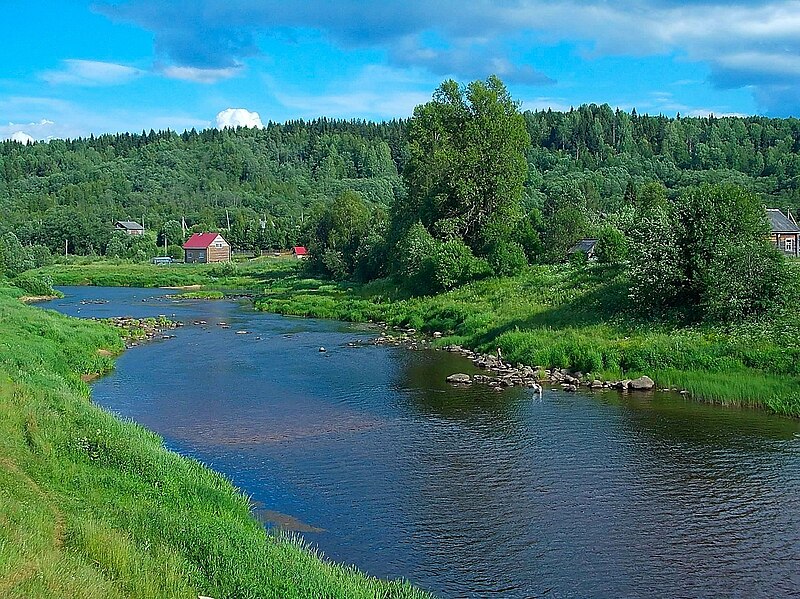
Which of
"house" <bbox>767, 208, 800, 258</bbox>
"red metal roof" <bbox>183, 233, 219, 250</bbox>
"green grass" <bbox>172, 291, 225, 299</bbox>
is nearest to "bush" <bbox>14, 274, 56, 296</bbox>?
"green grass" <bbox>172, 291, 225, 299</bbox>

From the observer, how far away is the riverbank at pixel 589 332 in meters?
27.8

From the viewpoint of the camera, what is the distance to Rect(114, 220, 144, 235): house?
449ft

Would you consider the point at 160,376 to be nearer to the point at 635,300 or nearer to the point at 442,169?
the point at 635,300

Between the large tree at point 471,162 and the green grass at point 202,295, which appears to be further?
the green grass at point 202,295

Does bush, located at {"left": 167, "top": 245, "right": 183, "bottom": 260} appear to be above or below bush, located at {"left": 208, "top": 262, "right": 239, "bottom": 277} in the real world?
above

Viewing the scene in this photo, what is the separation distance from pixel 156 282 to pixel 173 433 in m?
69.3

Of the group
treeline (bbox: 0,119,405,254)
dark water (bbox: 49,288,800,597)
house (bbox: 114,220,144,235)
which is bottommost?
dark water (bbox: 49,288,800,597)

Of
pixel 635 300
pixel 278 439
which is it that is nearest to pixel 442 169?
pixel 635 300

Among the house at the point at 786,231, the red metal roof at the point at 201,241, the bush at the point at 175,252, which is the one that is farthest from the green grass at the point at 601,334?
the bush at the point at 175,252

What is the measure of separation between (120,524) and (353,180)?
16631 cm

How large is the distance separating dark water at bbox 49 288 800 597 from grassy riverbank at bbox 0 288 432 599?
1.92 metres

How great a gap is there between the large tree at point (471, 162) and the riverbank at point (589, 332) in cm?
686

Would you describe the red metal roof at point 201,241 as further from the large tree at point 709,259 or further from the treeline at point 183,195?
the large tree at point 709,259

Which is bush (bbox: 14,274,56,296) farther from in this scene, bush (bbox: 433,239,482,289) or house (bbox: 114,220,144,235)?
house (bbox: 114,220,144,235)
